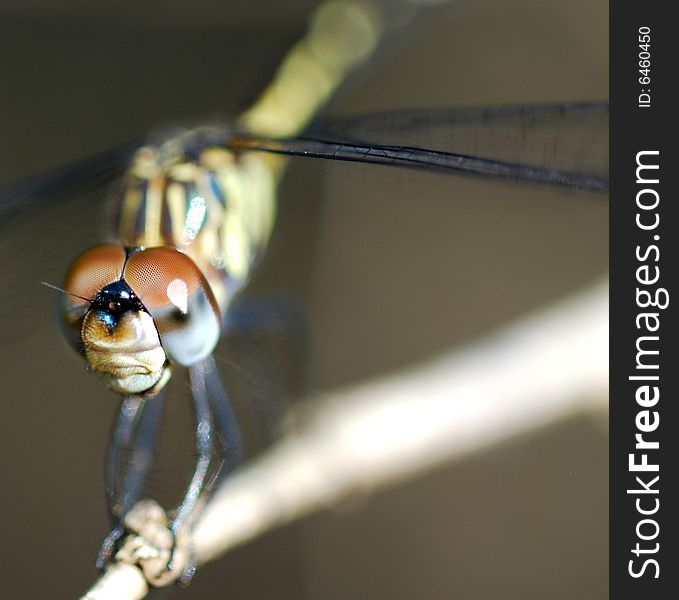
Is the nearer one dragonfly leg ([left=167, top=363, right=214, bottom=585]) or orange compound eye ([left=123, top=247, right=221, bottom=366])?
dragonfly leg ([left=167, top=363, right=214, bottom=585])

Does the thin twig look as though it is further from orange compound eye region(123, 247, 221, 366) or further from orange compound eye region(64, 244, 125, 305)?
orange compound eye region(64, 244, 125, 305)

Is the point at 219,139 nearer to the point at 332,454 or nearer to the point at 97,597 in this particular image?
the point at 332,454

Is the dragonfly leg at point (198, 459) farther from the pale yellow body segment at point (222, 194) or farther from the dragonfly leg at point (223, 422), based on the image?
the pale yellow body segment at point (222, 194)

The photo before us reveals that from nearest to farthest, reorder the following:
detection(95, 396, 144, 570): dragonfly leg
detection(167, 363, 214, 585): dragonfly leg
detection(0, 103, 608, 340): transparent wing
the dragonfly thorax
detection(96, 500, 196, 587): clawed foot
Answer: detection(96, 500, 196, 587): clawed foot, detection(167, 363, 214, 585): dragonfly leg, detection(95, 396, 144, 570): dragonfly leg, detection(0, 103, 608, 340): transparent wing, the dragonfly thorax

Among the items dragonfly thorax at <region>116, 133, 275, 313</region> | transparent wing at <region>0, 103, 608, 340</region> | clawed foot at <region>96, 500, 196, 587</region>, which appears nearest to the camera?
clawed foot at <region>96, 500, 196, 587</region>

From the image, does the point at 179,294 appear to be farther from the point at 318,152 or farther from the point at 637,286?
the point at 637,286

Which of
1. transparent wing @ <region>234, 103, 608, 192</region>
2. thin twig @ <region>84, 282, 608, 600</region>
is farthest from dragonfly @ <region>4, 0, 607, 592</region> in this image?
thin twig @ <region>84, 282, 608, 600</region>

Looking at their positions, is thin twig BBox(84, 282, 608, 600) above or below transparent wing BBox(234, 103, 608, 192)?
below

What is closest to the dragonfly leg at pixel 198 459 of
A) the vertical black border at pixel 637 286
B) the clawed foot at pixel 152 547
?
the clawed foot at pixel 152 547
